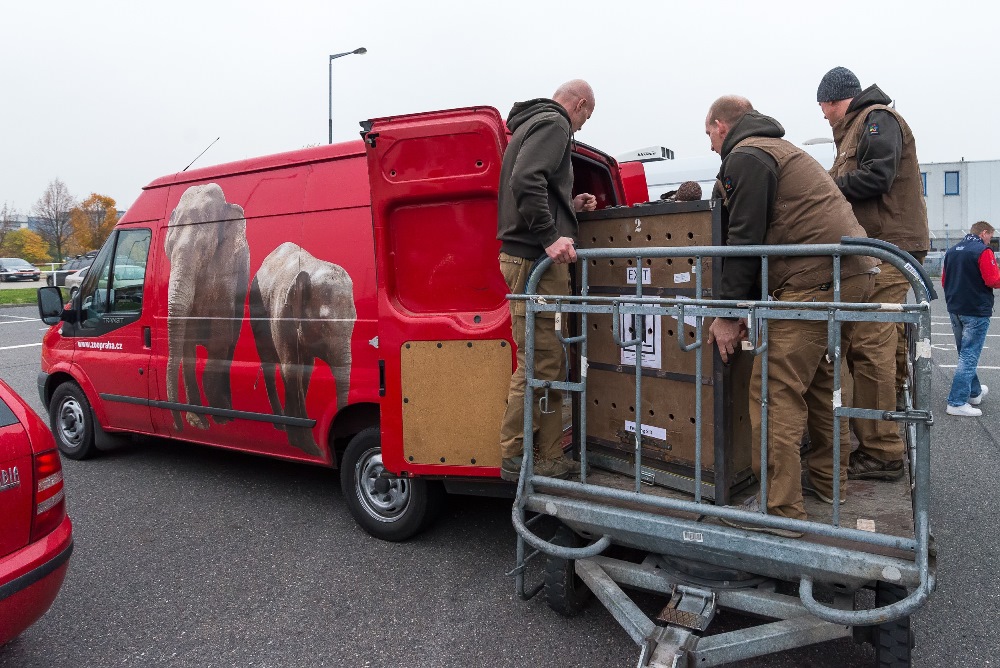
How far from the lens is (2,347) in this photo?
13320 mm

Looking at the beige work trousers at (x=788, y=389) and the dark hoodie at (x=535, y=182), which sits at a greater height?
the dark hoodie at (x=535, y=182)

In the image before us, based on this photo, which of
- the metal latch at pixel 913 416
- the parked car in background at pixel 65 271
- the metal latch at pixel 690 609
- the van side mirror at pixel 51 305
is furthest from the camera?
the parked car in background at pixel 65 271

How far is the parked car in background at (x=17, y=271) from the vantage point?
4053 cm

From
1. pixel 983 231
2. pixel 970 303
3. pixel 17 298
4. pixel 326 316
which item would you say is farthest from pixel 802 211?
pixel 17 298

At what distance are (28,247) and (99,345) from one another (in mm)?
64554

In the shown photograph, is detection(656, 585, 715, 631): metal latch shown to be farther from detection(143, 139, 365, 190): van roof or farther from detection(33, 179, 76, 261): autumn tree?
detection(33, 179, 76, 261): autumn tree

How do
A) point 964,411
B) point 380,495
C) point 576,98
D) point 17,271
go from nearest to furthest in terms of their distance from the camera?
point 576,98, point 380,495, point 964,411, point 17,271

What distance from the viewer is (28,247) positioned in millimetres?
59531

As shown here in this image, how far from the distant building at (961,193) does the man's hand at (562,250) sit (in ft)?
128

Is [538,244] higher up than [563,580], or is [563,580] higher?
[538,244]

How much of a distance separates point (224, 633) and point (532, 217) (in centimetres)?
231

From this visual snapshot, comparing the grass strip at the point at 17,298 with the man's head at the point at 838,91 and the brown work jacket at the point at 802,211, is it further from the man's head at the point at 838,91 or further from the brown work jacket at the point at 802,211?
the brown work jacket at the point at 802,211

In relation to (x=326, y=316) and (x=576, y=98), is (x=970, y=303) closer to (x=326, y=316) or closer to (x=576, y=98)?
(x=576, y=98)

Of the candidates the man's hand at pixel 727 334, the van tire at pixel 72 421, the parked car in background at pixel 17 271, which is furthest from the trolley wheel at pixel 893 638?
the parked car in background at pixel 17 271
